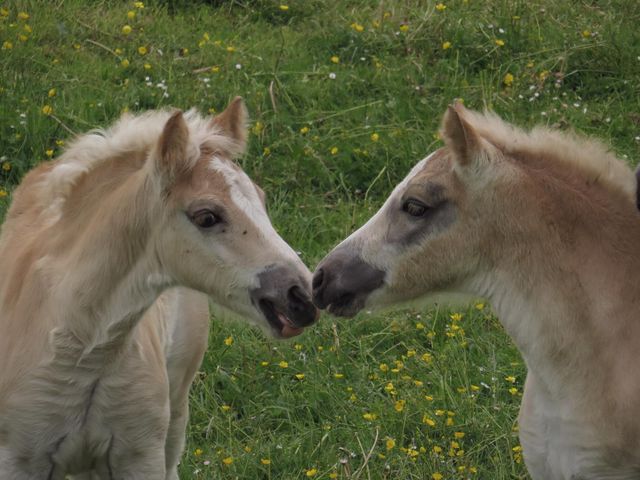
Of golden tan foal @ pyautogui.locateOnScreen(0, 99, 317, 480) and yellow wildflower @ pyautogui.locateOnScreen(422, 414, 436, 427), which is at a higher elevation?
golden tan foal @ pyautogui.locateOnScreen(0, 99, 317, 480)

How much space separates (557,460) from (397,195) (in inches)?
42.7

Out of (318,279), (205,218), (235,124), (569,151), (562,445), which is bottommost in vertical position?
(562,445)

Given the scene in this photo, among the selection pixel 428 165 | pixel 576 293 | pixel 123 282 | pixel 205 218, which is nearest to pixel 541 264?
pixel 576 293

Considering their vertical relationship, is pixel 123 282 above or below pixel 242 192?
below

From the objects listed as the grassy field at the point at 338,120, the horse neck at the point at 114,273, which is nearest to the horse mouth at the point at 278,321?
the horse neck at the point at 114,273

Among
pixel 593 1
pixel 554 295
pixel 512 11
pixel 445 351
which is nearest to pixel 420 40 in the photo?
pixel 512 11

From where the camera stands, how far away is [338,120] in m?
8.31

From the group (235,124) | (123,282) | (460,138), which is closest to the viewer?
(460,138)

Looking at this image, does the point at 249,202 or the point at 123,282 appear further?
the point at 123,282

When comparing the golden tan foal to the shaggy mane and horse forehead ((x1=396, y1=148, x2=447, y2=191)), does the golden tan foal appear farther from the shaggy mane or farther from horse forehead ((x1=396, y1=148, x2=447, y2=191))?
horse forehead ((x1=396, y1=148, x2=447, y2=191))

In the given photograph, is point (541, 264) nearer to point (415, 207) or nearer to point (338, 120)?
point (415, 207)

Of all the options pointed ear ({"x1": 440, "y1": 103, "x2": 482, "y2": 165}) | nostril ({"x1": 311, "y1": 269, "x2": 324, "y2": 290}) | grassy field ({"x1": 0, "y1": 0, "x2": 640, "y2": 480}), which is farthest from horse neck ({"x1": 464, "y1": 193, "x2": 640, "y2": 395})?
grassy field ({"x1": 0, "y1": 0, "x2": 640, "y2": 480})

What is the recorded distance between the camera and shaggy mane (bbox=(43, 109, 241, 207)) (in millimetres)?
4906

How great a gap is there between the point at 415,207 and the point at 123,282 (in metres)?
1.11
